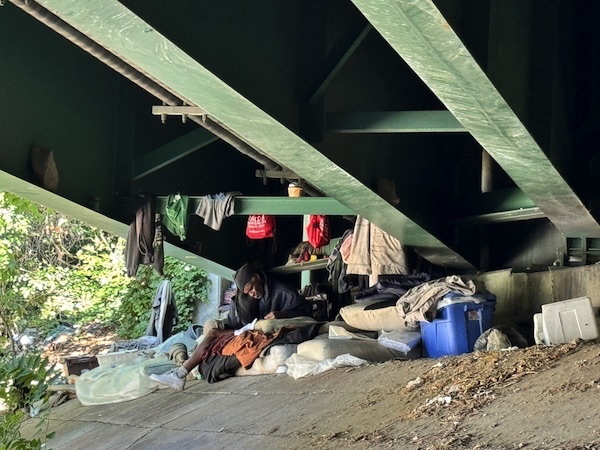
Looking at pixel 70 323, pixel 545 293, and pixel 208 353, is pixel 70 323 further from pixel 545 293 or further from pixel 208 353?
pixel 545 293

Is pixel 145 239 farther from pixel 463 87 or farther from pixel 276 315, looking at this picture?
pixel 463 87

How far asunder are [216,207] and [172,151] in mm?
805

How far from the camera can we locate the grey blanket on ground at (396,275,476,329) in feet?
28.3

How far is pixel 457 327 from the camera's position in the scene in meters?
8.39

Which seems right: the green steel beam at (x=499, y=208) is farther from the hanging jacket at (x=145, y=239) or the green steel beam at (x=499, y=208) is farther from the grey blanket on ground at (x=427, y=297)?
the hanging jacket at (x=145, y=239)

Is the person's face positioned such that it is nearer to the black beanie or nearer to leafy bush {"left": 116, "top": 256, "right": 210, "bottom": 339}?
the black beanie

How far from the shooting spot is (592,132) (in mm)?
7660

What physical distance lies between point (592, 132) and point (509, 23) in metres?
2.47

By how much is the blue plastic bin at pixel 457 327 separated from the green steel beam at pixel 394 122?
250 cm

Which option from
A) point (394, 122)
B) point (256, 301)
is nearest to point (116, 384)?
point (256, 301)

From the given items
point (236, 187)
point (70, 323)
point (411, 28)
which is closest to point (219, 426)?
point (236, 187)

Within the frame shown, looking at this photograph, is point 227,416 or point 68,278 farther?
point 68,278

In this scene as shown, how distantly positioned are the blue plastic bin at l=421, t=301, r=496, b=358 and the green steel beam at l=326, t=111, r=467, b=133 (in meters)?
2.50

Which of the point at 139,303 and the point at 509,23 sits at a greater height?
the point at 509,23
